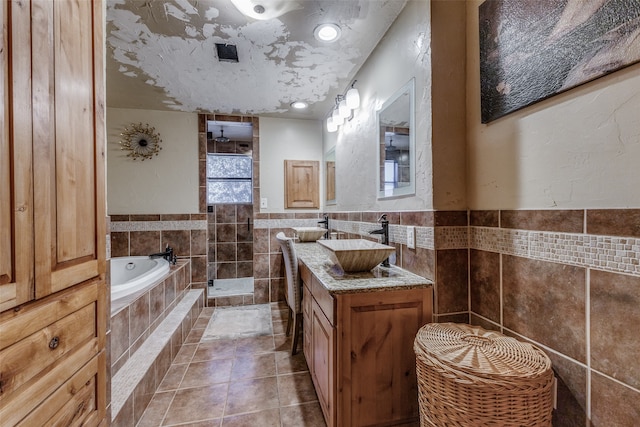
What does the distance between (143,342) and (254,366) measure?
0.80 meters

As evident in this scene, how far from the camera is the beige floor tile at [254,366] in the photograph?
189cm

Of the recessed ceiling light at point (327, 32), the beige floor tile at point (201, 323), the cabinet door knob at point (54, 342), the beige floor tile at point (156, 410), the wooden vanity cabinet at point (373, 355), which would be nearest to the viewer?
the cabinet door knob at point (54, 342)

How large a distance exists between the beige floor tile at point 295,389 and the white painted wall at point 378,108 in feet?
4.21

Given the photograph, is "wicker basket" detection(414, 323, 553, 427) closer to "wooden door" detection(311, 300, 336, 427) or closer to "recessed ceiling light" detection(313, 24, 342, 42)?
"wooden door" detection(311, 300, 336, 427)

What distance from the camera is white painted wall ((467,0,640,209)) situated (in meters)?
0.76

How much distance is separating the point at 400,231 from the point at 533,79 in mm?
897

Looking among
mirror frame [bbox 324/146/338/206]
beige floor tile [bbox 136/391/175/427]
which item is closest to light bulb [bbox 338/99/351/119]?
mirror frame [bbox 324/146/338/206]

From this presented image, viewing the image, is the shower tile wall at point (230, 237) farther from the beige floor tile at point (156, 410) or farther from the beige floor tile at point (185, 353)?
the beige floor tile at point (156, 410)

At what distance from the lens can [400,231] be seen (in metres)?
1.57

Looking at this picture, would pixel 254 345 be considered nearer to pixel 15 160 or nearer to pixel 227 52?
pixel 15 160

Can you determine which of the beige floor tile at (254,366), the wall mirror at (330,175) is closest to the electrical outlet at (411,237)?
the beige floor tile at (254,366)

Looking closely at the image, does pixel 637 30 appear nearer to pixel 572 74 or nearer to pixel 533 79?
pixel 572 74

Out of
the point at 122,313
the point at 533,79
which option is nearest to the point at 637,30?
the point at 533,79

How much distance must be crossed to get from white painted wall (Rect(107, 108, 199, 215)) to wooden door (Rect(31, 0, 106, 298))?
2.39 m
